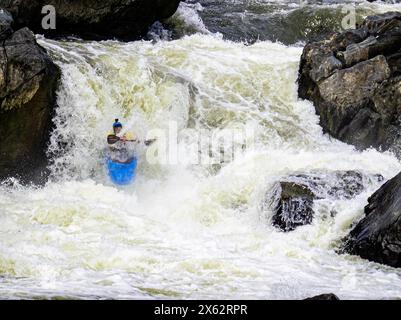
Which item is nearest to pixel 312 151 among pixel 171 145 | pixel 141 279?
pixel 171 145

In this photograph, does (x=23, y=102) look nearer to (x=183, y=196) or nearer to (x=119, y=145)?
(x=119, y=145)

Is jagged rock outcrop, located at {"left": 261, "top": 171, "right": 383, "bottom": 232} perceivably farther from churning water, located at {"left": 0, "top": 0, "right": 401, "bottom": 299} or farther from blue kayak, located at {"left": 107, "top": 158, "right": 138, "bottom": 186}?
blue kayak, located at {"left": 107, "top": 158, "right": 138, "bottom": 186}

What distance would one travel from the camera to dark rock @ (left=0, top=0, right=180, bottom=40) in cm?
1350

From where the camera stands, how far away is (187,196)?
34.3 feet

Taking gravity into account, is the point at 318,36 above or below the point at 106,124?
above

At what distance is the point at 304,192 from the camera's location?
30.4ft

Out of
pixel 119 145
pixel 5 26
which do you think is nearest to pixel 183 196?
pixel 119 145

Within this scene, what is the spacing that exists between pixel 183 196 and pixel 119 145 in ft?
4.49

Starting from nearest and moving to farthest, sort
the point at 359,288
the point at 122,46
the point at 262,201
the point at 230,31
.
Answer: the point at 359,288
the point at 262,201
the point at 122,46
the point at 230,31

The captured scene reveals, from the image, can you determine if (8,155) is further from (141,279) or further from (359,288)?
(359,288)

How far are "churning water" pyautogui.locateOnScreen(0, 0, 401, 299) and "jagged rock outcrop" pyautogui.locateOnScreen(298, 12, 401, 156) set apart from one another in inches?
13.2

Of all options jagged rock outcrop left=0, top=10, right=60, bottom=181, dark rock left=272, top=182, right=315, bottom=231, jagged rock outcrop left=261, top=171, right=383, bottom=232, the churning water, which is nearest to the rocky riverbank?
the churning water

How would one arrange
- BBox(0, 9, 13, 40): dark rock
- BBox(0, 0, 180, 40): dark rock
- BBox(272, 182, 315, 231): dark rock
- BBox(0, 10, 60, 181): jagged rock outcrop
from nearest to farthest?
BBox(272, 182, 315, 231): dark rock
BBox(0, 10, 60, 181): jagged rock outcrop
BBox(0, 9, 13, 40): dark rock
BBox(0, 0, 180, 40): dark rock

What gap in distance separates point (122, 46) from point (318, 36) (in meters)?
5.45
